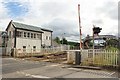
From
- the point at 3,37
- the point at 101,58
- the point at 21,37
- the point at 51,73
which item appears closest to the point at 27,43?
the point at 21,37

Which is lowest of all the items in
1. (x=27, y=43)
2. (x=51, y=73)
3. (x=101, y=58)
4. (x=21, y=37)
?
(x=51, y=73)

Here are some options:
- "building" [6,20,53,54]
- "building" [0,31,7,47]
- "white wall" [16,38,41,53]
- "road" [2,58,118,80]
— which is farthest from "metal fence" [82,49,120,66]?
"building" [0,31,7,47]

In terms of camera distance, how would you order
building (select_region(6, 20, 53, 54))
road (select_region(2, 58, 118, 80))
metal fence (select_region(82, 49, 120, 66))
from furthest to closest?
building (select_region(6, 20, 53, 54)) → metal fence (select_region(82, 49, 120, 66)) → road (select_region(2, 58, 118, 80))

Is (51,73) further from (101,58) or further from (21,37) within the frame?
(21,37)

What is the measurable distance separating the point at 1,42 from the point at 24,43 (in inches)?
228

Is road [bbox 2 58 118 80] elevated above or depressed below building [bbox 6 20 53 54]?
below

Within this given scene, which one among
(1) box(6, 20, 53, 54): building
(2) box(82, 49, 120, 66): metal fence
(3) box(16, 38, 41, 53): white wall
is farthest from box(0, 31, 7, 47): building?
(2) box(82, 49, 120, 66): metal fence

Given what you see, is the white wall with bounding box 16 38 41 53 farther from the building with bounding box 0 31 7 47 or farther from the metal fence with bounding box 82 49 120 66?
the metal fence with bounding box 82 49 120 66

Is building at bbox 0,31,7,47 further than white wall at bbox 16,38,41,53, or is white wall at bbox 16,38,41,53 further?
building at bbox 0,31,7,47

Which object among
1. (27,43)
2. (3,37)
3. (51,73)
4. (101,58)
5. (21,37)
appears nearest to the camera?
(51,73)

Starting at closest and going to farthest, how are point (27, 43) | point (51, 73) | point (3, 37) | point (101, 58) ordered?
point (51, 73), point (101, 58), point (27, 43), point (3, 37)

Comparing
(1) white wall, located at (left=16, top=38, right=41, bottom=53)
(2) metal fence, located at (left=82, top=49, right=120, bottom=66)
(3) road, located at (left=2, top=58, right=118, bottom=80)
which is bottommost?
(3) road, located at (left=2, top=58, right=118, bottom=80)

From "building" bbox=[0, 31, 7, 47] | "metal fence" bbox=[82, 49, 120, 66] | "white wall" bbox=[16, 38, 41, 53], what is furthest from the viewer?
"building" bbox=[0, 31, 7, 47]

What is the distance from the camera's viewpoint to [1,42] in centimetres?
4072
